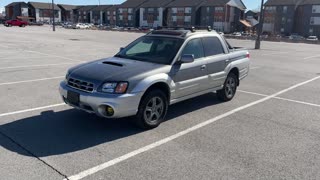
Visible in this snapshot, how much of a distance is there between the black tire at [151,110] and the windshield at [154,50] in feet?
2.39

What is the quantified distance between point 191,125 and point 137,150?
59.4 inches

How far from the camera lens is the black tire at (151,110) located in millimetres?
5234

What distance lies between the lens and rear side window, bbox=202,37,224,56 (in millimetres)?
6685

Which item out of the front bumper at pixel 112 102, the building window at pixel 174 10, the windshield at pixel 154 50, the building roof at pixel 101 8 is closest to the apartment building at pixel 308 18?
the building window at pixel 174 10

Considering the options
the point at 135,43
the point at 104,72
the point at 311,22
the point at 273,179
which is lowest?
the point at 273,179

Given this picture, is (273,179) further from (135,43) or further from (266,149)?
(135,43)

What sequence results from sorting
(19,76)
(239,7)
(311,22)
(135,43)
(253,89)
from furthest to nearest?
(239,7) → (311,22) → (19,76) → (253,89) → (135,43)

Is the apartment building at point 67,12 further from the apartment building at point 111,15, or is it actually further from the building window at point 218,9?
the building window at point 218,9

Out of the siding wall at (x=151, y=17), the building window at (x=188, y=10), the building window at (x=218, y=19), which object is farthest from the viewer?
the siding wall at (x=151, y=17)

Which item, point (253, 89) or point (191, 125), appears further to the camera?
point (253, 89)

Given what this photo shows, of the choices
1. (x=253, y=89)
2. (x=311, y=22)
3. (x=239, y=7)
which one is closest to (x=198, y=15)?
(x=239, y=7)

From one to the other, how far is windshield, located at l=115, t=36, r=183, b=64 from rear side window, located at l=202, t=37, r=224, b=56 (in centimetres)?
81

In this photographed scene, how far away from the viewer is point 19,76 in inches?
394

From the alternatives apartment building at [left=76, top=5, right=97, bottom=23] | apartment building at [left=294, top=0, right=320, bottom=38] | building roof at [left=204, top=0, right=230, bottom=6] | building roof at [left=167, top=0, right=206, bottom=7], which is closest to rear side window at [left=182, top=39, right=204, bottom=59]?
apartment building at [left=294, top=0, right=320, bottom=38]
